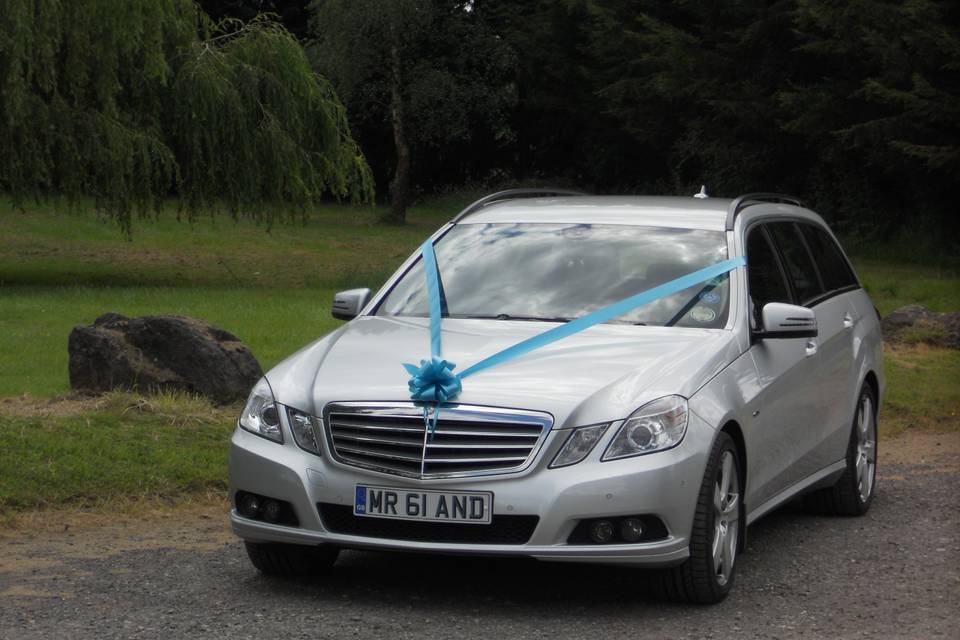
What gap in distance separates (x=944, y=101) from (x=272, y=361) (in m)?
20.8

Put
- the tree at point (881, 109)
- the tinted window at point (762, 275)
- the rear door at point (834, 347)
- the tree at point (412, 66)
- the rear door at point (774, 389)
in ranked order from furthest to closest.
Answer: the tree at point (412, 66) → the tree at point (881, 109) → the rear door at point (834, 347) → the tinted window at point (762, 275) → the rear door at point (774, 389)

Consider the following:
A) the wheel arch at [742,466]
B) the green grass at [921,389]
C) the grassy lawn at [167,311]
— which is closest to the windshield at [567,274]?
the wheel arch at [742,466]

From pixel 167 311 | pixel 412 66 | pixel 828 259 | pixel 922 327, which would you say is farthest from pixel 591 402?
pixel 412 66

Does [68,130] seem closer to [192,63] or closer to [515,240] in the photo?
[192,63]

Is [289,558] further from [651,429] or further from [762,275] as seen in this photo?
[762,275]

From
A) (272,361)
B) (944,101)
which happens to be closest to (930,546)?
(272,361)

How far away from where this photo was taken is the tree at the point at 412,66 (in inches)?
1938

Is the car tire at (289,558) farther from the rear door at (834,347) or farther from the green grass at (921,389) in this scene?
the green grass at (921,389)

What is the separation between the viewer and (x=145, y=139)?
2394cm

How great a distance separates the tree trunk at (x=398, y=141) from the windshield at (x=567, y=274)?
42.0 meters

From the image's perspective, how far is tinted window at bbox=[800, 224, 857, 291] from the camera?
8961 mm

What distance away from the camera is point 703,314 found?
7188 mm

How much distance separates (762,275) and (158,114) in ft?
60.5

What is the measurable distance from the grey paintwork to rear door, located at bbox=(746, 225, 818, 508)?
12 mm
